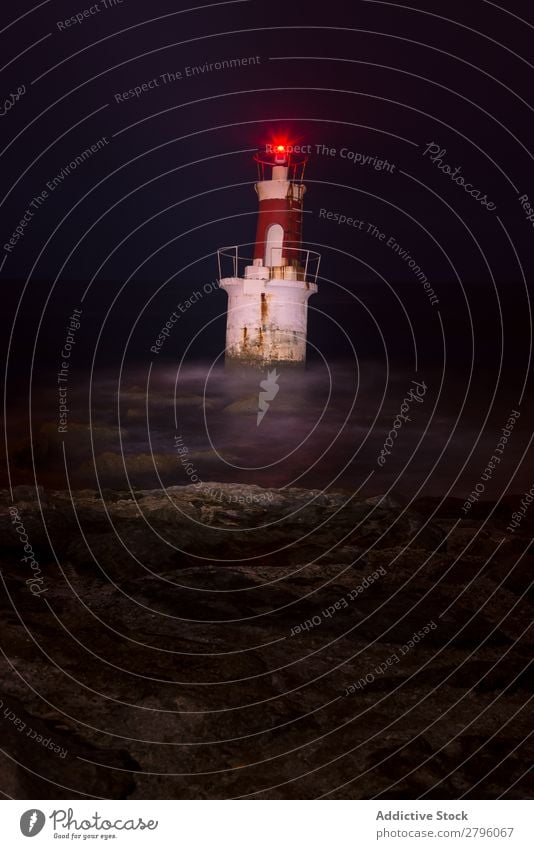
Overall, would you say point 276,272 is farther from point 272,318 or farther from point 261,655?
point 261,655

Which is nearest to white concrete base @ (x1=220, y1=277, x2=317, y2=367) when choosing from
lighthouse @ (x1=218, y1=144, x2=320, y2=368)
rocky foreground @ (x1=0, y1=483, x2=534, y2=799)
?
lighthouse @ (x1=218, y1=144, x2=320, y2=368)

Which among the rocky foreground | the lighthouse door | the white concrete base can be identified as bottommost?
→ the rocky foreground

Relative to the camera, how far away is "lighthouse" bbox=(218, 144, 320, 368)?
3694cm

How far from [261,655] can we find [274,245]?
1094 inches

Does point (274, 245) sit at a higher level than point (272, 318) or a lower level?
higher

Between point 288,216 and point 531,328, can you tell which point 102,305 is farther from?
point 288,216

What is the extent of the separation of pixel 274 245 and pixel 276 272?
1472mm

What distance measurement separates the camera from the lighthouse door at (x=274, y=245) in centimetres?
3709

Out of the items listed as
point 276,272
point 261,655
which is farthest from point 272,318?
point 261,655

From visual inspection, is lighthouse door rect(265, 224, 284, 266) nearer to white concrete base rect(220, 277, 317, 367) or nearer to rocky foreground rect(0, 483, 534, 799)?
white concrete base rect(220, 277, 317, 367)

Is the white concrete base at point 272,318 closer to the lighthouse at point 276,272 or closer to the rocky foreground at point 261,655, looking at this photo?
the lighthouse at point 276,272

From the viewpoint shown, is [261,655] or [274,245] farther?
[274,245]

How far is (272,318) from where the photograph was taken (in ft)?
122

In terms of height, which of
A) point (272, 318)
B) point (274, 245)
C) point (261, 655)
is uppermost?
point (274, 245)
